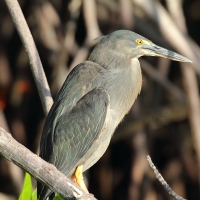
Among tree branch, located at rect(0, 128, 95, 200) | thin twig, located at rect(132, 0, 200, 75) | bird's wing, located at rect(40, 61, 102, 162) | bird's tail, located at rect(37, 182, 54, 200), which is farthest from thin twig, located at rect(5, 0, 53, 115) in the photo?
thin twig, located at rect(132, 0, 200, 75)

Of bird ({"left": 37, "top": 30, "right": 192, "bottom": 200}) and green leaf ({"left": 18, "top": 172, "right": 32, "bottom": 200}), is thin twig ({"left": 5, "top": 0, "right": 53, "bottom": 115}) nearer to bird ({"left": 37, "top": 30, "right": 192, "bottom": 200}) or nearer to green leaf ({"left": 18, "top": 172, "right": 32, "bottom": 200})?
bird ({"left": 37, "top": 30, "right": 192, "bottom": 200})

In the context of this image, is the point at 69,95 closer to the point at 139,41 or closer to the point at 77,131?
the point at 77,131

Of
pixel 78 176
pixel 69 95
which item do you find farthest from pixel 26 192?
pixel 69 95

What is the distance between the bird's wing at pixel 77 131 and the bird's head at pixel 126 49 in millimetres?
237

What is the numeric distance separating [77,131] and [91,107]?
0.42 feet

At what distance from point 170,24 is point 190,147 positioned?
1.42m

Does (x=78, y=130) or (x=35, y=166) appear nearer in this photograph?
(x=35, y=166)

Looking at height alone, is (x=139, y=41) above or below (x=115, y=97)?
above

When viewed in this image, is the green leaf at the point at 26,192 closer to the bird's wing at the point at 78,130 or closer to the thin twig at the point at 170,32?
the bird's wing at the point at 78,130

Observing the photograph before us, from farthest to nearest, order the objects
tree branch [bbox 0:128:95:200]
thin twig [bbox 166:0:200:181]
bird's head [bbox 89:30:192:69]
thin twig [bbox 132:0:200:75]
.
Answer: thin twig [bbox 166:0:200:181], thin twig [bbox 132:0:200:75], bird's head [bbox 89:30:192:69], tree branch [bbox 0:128:95:200]

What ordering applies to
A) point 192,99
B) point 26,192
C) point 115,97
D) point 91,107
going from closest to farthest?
point 26,192, point 91,107, point 115,97, point 192,99

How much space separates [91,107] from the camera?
97.4 inches

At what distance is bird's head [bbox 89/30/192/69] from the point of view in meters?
2.60

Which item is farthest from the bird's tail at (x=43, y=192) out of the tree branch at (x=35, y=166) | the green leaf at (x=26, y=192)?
the tree branch at (x=35, y=166)
